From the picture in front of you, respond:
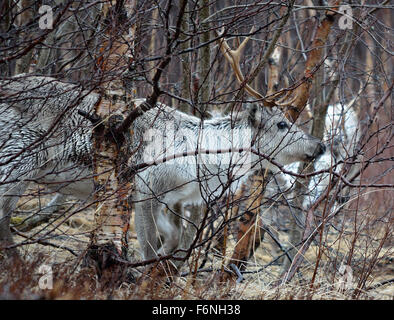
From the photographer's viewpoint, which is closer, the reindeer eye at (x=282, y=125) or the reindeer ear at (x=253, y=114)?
the reindeer ear at (x=253, y=114)

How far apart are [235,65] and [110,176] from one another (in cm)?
264

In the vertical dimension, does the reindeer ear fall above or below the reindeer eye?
above

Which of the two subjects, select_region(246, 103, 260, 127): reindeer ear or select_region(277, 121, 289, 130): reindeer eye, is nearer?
select_region(246, 103, 260, 127): reindeer ear

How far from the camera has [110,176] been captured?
452 cm

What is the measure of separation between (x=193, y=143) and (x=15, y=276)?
4091 mm

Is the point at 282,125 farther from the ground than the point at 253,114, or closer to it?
closer to it

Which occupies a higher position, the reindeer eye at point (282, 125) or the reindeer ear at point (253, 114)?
the reindeer ear at point (253, 114)
